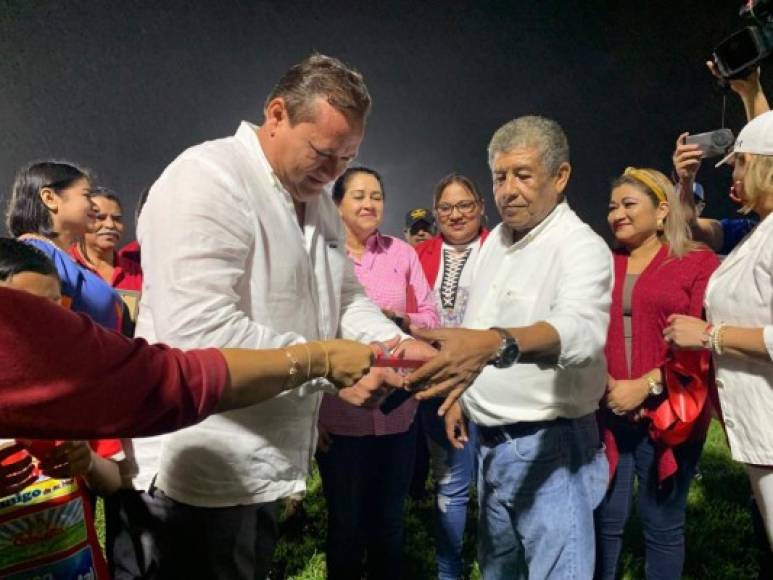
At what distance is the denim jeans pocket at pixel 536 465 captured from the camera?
1.80m

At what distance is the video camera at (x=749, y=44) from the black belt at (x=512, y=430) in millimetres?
1847

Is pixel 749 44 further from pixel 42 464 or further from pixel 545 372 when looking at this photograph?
pixel 42 464

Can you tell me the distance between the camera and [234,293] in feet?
4.39

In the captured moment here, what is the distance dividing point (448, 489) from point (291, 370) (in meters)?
1.82

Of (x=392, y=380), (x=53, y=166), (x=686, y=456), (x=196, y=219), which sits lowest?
(x=686, y=456)

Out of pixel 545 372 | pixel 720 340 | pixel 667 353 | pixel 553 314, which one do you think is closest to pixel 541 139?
pixel 553 314

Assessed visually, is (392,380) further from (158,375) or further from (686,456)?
(686,456)

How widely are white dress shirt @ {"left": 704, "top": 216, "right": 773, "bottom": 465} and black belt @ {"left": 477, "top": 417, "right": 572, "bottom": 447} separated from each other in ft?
1.80

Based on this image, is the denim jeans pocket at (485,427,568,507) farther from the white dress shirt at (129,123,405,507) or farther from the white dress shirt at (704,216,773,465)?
the white dress shirt at (129,123,405,507)

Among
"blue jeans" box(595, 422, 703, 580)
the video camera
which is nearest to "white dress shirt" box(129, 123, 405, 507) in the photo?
"blue jeans" box(595, 422, 703, 580)

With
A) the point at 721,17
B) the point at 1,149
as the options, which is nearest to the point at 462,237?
the point at 1,149

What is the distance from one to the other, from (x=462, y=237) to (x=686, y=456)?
Result: 1712mm

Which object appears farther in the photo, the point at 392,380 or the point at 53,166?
the point at 53,166

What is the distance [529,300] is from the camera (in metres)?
1.83
